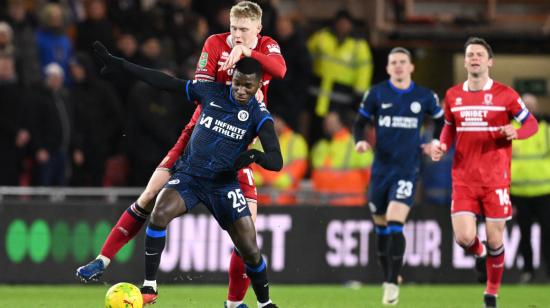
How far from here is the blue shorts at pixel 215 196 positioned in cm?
1023

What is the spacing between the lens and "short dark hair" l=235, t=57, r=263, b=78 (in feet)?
33.2

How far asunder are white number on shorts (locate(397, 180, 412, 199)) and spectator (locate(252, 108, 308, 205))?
358cm

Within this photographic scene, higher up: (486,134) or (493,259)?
(486,134)

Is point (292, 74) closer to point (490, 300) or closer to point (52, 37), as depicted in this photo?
point (52, 37)

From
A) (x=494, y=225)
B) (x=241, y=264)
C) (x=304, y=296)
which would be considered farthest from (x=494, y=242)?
(x=304, y=296)

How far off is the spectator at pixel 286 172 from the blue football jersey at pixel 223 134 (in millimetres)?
6915

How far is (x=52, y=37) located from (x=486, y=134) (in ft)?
24.2

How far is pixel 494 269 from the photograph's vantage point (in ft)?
40.2

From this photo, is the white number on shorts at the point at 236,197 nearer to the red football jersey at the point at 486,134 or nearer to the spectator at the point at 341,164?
the red football jersey at the point at 486,134

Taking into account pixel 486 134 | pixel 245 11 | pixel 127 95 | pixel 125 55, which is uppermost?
pixel 125 55

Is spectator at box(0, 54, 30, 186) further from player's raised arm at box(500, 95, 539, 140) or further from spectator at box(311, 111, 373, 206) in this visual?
player's raised arm at box(500, 95, 539, 140)

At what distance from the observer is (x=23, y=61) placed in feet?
56.9

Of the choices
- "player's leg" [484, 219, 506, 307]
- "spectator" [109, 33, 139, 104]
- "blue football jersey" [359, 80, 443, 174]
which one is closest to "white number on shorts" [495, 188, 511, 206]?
"player's leg" [484, 219, 506, 307]

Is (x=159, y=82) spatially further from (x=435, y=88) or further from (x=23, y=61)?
(x=435, y=88)
